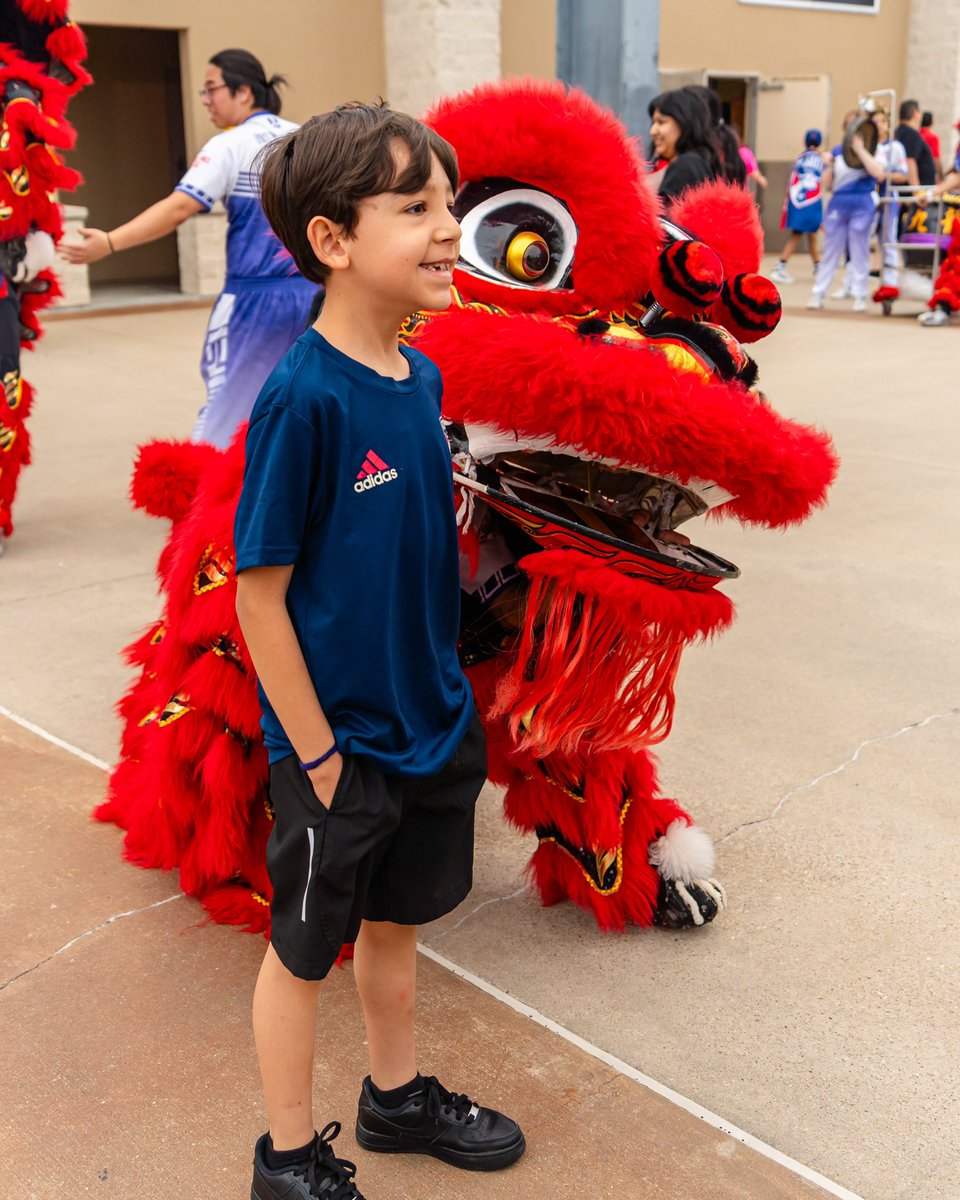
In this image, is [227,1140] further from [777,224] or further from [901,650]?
[777,224]

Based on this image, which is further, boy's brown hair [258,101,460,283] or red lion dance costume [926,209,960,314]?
red lion dance costume [926,209,960,314]

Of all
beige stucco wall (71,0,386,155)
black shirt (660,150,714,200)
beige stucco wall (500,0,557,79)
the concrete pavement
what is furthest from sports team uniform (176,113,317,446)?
beige stucco wall (500,0,557,79)

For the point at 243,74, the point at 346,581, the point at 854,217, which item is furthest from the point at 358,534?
the point at 854,217

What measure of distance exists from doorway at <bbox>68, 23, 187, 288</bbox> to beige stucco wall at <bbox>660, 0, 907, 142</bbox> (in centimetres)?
634

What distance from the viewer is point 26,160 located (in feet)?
15.1

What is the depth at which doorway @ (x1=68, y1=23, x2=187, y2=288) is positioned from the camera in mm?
15336

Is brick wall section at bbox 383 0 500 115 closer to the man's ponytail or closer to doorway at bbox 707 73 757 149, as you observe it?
doorway at bbox 707 73 757 149

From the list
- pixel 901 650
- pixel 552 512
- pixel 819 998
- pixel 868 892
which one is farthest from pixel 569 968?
pixel 901 650

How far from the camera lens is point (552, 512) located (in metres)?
2.22

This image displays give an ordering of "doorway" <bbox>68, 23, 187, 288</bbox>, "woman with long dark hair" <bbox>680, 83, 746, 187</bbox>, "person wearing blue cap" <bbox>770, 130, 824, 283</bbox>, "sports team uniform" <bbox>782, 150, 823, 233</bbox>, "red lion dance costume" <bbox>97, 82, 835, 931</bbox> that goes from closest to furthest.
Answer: "red lion dance costume" <bbox>97, 82, 835, 931</bbox> < "woman with long dark hair" <bbox>680, 83, 746, 187</bbox> < "person wearing blue cap" <bbox>770, 130, 824, 283</bbox> < "sports team uniform" <bbox>782, 150, 823, 233</bbox> < "doorway" <bbox>68, 23, 187, 288</bbox>

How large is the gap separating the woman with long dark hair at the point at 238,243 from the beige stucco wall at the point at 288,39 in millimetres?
8905

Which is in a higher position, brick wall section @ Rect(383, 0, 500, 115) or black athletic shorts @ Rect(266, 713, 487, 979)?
brick wall section @ Rect(383, 0, 500, 115)

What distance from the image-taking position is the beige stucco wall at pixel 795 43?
17.5m

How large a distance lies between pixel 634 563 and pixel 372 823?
2.19ft
